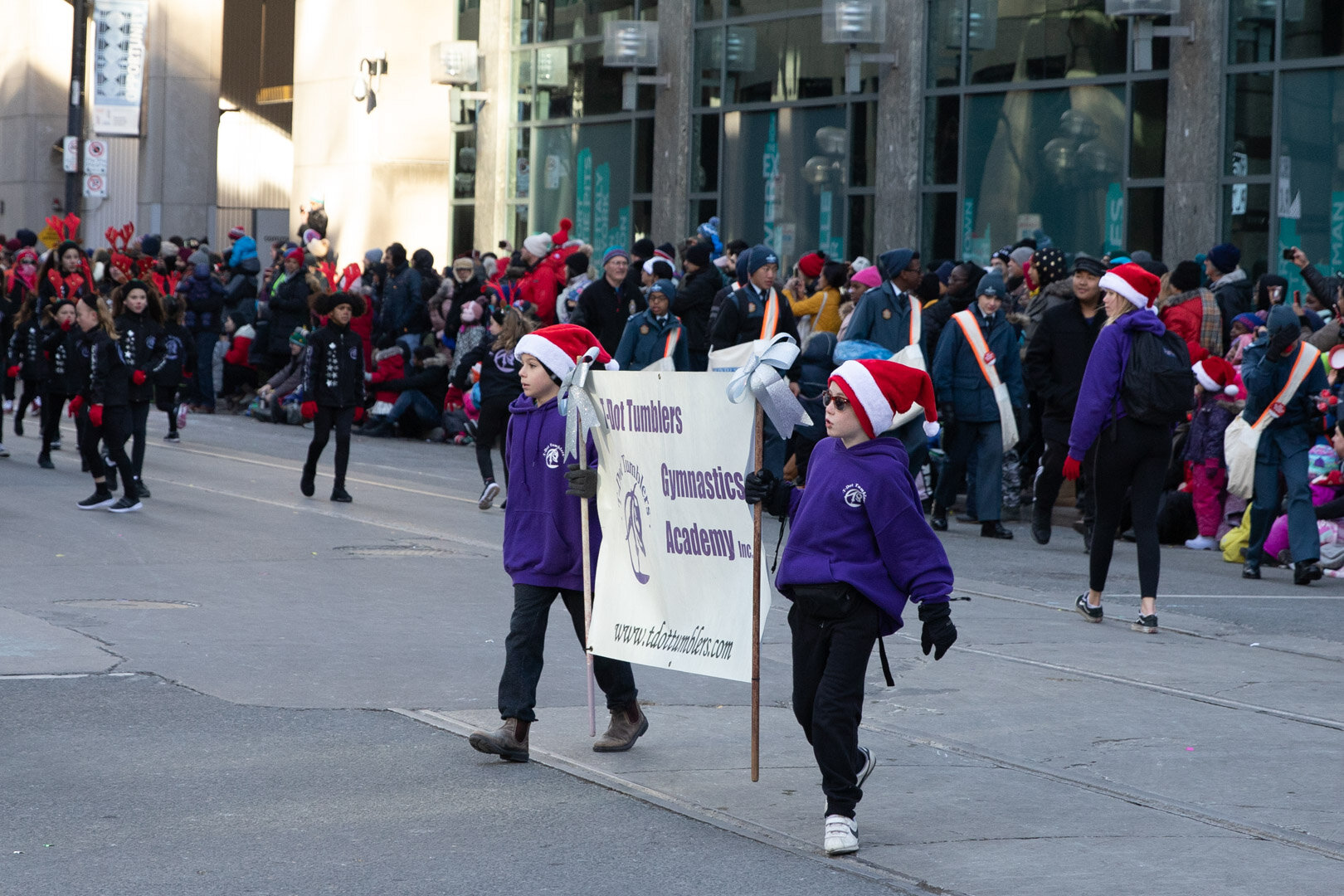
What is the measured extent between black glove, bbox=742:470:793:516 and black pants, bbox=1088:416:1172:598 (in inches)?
162

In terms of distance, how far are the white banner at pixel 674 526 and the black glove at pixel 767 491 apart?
23 centimetres

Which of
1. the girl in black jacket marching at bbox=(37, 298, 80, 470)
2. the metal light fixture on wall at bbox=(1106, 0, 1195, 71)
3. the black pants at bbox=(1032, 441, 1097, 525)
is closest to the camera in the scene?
the black pants at bbox=(1032, 441, 1097, 525)

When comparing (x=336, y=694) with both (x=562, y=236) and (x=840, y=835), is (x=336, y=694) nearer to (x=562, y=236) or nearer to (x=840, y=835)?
(x=840, y=835)

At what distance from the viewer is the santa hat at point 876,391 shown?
575 centimetres

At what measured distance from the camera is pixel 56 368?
1712cm

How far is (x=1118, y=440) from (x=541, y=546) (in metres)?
4.12

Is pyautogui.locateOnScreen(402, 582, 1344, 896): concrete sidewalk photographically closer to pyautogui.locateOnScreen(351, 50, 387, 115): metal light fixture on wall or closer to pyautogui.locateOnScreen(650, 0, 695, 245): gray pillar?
pyautogui.locateOnScreen(650, 0, 695, 245): gray pillar

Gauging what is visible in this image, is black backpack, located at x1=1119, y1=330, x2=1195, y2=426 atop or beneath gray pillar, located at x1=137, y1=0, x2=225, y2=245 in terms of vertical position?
beneath

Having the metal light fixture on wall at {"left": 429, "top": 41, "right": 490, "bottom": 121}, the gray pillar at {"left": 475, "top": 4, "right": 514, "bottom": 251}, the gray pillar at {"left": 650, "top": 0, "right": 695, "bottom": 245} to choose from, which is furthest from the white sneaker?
the metal light fixture on wall at {"left": 429, "top": 41, "right": 490, "bottom": 121}

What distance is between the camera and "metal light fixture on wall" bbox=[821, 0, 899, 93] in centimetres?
2164

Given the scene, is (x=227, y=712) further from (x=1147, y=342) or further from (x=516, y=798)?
(x=1147, y=342)

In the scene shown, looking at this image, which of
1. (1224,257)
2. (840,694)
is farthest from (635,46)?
(840,694)

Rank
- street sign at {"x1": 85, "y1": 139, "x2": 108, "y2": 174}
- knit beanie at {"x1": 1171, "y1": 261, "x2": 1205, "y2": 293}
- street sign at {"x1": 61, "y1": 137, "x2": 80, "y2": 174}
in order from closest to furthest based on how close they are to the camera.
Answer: knit beanie at {"x1": 1171, "y1": 261, "x2": 1205, "y2": 293}
street sign at {"x1": 85, "y1": 139, "x2": 108, "y2": 174}
street sign at {"x1": 61, "y1": 137, "x2": 80, "y2": 174}

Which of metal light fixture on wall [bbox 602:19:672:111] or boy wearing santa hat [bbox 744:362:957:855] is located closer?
boy wearing santa hat [bbox 744:362:957:855]
